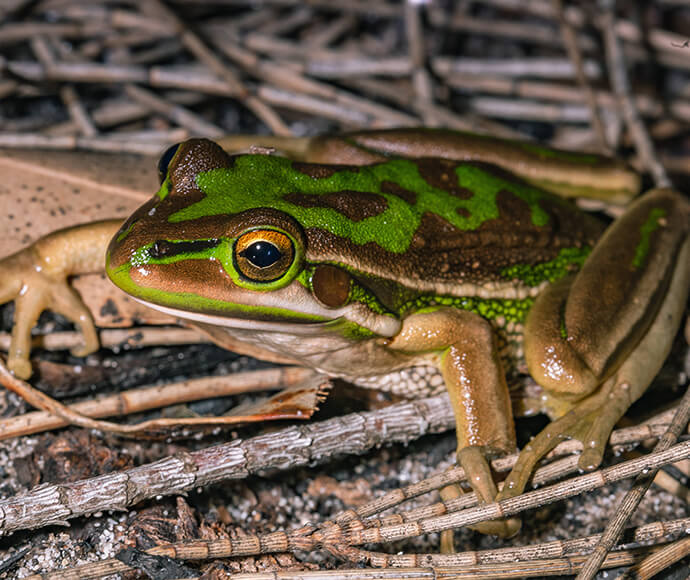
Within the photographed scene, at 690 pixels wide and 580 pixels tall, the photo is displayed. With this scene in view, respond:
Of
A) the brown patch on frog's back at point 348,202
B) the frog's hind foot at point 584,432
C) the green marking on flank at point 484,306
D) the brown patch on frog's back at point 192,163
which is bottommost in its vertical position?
the frog's hind foot at point 584,432

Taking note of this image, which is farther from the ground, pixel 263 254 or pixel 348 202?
pixel 348 202

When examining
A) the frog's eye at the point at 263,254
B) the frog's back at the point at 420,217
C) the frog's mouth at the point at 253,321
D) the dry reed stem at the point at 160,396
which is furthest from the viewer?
the dry reed stem at the point at 160,396

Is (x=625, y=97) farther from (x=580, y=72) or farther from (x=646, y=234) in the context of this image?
(x=646, y=234)

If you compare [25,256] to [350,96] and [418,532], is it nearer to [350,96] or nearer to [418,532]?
[418,532]

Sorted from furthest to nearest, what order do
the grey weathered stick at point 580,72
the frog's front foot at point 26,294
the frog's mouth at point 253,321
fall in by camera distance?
the grey weathered stick at point 580,72 → the frog's front foot at point 26,294 → the frog's mouth at point 253,321

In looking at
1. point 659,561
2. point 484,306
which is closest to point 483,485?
point 659,561

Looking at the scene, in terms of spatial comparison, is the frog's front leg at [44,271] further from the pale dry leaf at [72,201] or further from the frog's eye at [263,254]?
the frog's eye at [263,254]

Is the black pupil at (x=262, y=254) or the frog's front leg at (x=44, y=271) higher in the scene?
the frog's front leg at (x=44, y=271)

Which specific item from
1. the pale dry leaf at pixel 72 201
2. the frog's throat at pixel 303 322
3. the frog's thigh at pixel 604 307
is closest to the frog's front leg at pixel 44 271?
the pale dry leaf at pixel 72 201
